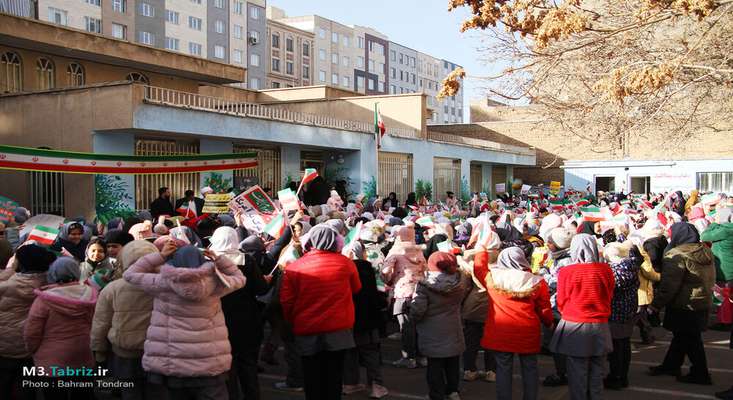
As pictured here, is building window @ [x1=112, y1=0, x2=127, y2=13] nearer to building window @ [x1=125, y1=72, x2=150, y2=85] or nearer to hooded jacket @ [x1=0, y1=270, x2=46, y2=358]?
building window @ [x1=125, y1=72, x2=150, y2=85]

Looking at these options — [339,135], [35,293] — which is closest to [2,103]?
[339,135]

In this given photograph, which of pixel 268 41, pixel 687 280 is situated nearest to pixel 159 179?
pixel 687 280

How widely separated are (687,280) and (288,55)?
7721cm

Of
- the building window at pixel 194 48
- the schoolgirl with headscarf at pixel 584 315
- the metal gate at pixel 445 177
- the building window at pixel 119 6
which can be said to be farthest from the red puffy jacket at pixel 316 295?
the building window at pixel 194 48

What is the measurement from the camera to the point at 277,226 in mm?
8055

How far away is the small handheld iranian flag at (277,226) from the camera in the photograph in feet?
26.1

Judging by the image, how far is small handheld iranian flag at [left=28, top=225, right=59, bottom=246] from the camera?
7.73 meters

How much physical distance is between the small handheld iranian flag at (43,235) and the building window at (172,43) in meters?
50.8

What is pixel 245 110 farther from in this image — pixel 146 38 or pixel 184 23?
pixel 184 23

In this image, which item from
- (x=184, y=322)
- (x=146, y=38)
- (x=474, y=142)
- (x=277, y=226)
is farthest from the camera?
(x=146, y=38)

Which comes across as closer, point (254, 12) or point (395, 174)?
point (395, 174)

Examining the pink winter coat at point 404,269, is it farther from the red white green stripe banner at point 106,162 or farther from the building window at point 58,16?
the building window at point 58,16

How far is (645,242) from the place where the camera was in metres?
8.48

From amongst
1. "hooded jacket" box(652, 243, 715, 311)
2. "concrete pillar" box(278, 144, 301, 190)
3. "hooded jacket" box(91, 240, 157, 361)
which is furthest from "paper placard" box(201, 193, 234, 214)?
"concrete pillar" box(278, 144, 301, 190)
